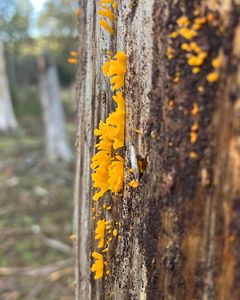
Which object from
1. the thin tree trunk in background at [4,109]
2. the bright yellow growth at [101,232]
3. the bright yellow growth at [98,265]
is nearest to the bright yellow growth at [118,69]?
the bright yellow growth at [101,232]

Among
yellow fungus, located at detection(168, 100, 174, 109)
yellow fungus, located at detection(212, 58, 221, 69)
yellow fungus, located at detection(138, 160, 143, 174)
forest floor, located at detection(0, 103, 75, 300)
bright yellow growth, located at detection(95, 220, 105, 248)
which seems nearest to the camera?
yellow fungus, located at detection(212, 58, 221, 69)

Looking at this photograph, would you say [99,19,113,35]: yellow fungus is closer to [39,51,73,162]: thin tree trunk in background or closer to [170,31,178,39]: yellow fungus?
[170,31,178,39]: yellow fungus

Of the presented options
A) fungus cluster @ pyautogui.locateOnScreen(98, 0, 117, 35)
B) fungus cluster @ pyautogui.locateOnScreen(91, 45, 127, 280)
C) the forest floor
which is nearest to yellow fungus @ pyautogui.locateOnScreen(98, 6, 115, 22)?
fungus cluster @ pyautogui.locateOnScreen(98, 0, 117, 35)

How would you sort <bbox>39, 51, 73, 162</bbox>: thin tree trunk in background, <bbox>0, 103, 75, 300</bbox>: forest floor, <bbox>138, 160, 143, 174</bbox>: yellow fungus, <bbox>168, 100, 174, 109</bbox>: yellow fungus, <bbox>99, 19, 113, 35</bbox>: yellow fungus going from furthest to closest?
<bbox>39, 51, 73, 162</bbox>: thin tree trunk in background → <bbox>0, 103, 75, 300</bbox>: forest floor → <bbox>99, 19, 113, 35</bbox>: yellow fungus → <bbox>138, 160, 143, 174</bbox>: yellow fungus → <bbox>168, 100, 174, 109</bbox>: yellow fungus

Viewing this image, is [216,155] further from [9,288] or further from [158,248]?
[9,288]

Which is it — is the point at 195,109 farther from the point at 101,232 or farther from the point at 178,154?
the point at 101,232

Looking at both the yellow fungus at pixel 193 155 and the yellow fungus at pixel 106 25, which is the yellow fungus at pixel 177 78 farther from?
the yellow fungus at pixel 106 25
